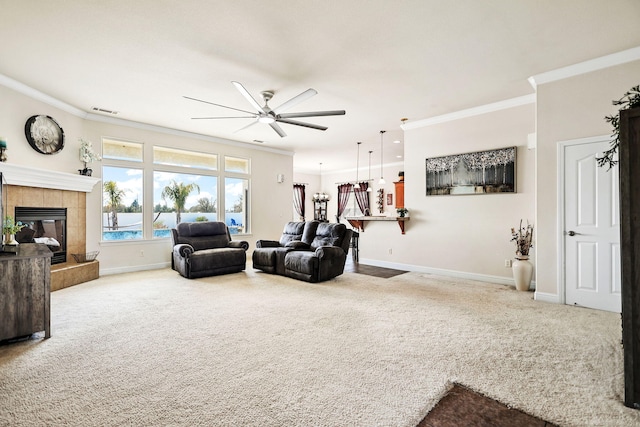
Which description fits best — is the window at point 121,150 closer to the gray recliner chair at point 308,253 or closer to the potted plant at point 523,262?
the gray recliner chair at point 308,253

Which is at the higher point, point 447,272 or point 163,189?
point 163,189

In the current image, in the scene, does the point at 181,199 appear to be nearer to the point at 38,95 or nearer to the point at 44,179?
the point at 44,179

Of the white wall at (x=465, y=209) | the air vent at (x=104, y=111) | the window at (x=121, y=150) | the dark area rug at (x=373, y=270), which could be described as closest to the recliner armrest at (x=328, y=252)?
Result: the dark area rug at (x=373, y=270)

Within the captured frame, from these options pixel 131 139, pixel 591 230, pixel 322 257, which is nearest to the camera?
pixel 591 230

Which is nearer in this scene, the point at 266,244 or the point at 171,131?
the point at 266,244

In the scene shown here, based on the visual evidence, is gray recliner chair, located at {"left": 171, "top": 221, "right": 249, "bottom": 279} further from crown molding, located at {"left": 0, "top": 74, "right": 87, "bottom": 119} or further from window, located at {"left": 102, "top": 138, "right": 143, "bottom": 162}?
crown molding, located at {"left": 0, "top": 74, "right": 87, "bottom": 119}

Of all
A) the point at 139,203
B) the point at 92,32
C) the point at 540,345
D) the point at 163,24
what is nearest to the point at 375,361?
the point at 540,345

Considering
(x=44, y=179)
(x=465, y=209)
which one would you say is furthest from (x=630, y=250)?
(x=44, y=179)

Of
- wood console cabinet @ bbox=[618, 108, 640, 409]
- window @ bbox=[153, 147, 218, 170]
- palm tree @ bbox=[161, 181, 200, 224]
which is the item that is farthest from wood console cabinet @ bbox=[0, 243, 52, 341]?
wood console cabinet @ bbox=[618, 108, 640, 409]

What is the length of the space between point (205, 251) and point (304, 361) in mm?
3759

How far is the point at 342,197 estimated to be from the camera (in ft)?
40.3

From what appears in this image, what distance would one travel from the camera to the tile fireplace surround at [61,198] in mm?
4223

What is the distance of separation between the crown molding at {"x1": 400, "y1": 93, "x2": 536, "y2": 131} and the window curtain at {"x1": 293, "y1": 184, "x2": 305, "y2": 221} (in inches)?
258

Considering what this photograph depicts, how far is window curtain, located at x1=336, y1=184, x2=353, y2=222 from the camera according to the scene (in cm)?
1209
